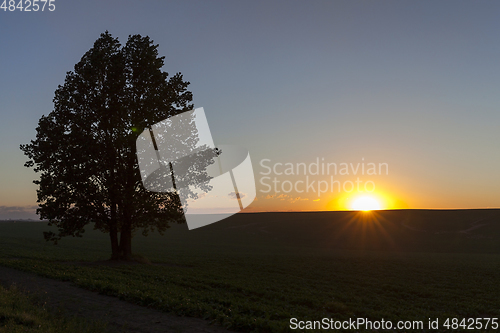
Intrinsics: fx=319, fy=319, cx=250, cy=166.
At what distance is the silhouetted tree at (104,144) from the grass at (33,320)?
1295cm

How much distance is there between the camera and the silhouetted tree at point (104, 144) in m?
25.3

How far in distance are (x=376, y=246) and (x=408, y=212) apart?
4923 cm

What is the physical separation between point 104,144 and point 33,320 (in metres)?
17.8

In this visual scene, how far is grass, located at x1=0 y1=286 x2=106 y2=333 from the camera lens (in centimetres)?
979

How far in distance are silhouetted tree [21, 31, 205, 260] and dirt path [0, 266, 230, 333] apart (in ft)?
29.3

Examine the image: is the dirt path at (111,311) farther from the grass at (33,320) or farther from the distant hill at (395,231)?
the distant hill at (395,231)

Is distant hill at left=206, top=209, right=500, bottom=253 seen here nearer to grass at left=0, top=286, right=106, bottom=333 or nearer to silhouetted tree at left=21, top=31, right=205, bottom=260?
silhouetted tree at left=21, top=31, right=205, bottom=260

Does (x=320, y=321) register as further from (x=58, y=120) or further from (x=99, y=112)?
(x=58, y=120)

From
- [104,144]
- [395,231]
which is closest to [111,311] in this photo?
[104,144]

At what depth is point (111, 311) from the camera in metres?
12.9

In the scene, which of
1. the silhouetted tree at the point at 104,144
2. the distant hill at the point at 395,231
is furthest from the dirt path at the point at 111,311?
the distant hill at the point at 395,231

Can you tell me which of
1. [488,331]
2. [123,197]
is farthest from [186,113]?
[488,331]

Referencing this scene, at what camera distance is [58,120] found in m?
26.1

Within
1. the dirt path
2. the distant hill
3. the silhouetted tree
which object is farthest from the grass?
the distant hill
